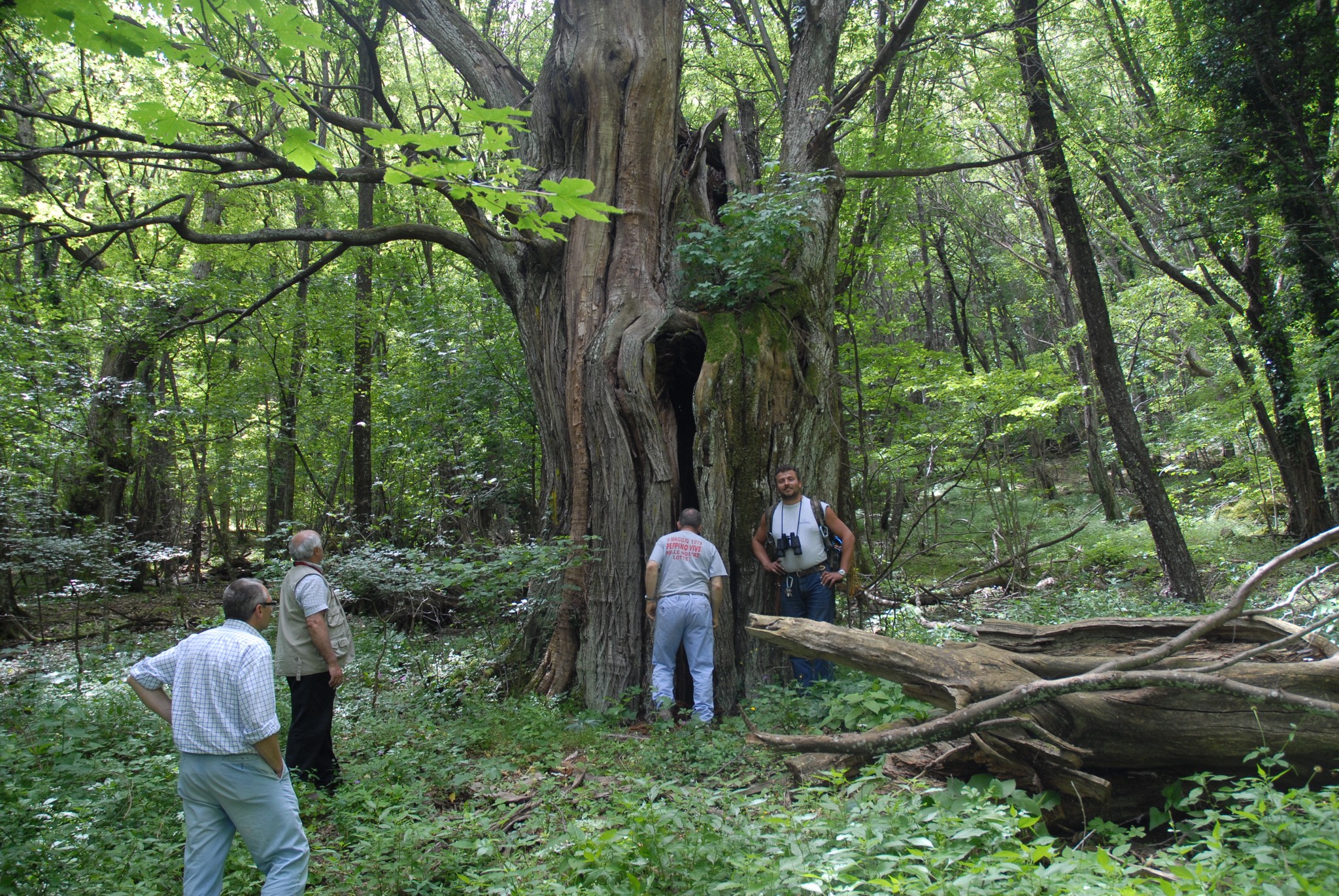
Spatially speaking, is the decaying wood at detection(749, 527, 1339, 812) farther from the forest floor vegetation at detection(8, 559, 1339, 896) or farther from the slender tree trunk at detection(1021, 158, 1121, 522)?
the slender tree trunk at detection(1021, 158, 1121, 522)

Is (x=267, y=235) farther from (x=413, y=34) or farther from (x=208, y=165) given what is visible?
(x=413, y=34)

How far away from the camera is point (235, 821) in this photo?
3.07 m

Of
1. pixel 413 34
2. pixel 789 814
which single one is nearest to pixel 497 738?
pixel 789 814

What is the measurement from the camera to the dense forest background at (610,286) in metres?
6.17

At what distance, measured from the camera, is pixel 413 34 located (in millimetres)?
16594

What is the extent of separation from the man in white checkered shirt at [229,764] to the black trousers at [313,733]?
1.43m

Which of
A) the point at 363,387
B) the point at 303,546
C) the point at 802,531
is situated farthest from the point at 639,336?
the point at 363,387

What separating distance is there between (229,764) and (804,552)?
13.0ft

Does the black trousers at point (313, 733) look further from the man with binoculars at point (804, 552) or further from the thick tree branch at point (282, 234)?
the thick tree branch at point (282, 234)

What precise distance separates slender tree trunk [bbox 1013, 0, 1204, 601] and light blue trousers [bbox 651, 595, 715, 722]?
728cm

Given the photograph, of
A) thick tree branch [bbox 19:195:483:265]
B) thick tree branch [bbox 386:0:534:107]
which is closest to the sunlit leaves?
thick tree branch [bbox 19:195:483:265]

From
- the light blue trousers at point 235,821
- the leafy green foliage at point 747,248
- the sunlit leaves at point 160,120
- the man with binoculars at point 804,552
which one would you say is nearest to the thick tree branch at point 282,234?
the leafy green foliage at point 747,248

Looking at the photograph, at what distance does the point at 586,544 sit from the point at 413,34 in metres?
15.2

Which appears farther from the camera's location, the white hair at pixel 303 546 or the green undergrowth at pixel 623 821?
the white hair at pixel 303 546
